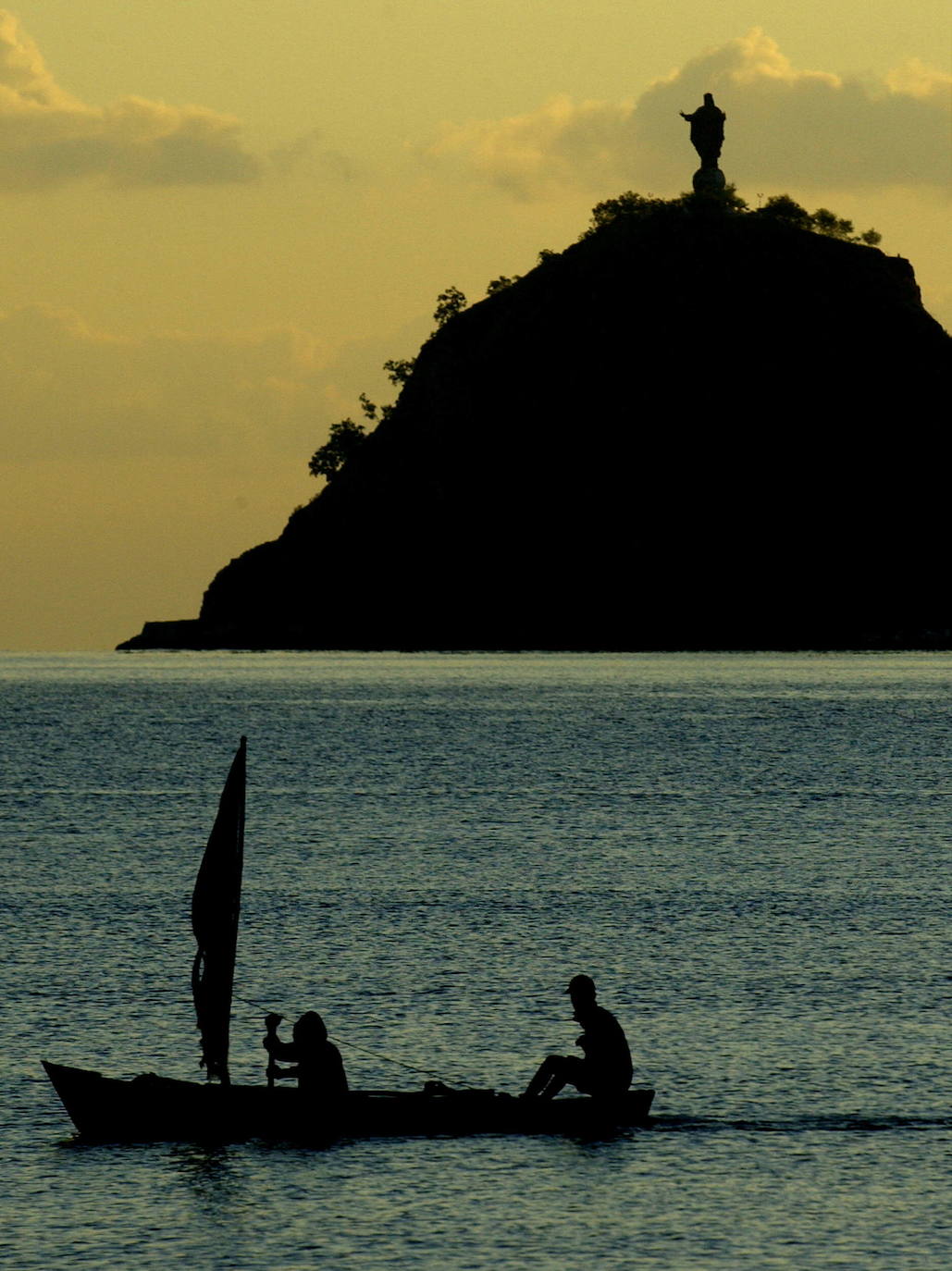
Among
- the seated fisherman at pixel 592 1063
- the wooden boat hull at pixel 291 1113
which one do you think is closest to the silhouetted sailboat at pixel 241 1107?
the wooden boat hull at pixel 291 1113

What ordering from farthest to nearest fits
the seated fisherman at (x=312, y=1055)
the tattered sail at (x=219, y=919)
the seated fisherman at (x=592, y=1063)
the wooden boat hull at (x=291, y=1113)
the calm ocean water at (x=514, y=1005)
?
the tattered sail at (x=219, y=919)
the seated fisherman at (x=592, y=1063)
the wooden boat hull at (x=291, y=1113)
the seated fisherman at (x=312, y=1055)
the calm ocean water at (x=514, y=1005)

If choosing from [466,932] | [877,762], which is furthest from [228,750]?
[466,932]

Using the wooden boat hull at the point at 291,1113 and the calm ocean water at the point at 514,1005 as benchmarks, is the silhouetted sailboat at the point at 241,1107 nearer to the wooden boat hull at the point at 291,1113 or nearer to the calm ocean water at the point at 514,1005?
the wooden boat hull at the point at 291,1113

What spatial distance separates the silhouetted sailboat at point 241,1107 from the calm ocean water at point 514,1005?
33 centimetres

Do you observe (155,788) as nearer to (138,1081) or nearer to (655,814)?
(655,814)

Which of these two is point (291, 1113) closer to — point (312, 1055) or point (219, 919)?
point (312, 1055)

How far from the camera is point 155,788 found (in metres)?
102

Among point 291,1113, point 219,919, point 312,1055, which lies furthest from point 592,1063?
point 219,919

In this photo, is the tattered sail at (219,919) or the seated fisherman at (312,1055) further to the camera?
the tattered sail at (219,919)

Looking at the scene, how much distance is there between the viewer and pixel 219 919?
31.6 metres

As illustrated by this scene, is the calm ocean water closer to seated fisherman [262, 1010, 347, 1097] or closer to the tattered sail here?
seated fisherman [262, 1010, 347, 1097]

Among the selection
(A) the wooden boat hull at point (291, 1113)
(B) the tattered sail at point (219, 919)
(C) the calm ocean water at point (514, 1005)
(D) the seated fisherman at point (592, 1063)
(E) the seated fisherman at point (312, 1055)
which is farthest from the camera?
(B) the tattered sail at point (219, 919)

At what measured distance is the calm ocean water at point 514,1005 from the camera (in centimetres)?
2742

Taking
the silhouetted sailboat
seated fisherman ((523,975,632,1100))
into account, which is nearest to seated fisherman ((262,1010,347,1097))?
the silhouetted sailboat
